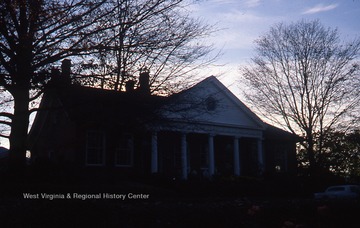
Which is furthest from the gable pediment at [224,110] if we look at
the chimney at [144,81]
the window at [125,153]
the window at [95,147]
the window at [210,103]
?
the chimney at [144,81]

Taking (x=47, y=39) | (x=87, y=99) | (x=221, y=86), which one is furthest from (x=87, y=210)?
(x=221, y=86)

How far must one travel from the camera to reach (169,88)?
14.3 metres

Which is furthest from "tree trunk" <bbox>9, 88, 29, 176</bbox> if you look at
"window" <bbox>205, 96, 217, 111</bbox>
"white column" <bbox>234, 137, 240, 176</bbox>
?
"white column" <bbox>234, 137, 240, 176</bbox>

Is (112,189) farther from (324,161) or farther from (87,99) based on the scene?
(324,161)

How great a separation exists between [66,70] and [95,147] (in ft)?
34.2

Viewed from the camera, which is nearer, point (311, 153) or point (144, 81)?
point (144, 81)

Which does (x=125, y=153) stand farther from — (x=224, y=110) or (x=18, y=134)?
(x=18, y=134)

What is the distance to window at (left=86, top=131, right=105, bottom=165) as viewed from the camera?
895 inches

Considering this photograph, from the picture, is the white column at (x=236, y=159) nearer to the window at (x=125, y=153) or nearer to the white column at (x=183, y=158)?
the white column at (x=183, y=158)

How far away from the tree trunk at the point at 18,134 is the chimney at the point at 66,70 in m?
1.39

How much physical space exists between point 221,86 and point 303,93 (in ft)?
23.5

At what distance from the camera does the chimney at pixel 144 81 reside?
13.8 m

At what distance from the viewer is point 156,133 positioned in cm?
2055

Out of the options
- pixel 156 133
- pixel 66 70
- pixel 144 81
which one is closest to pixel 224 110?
pixel 156 133
